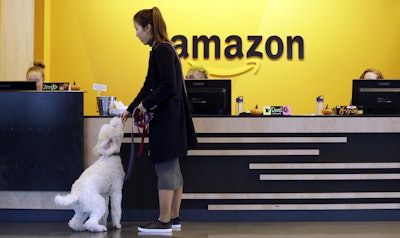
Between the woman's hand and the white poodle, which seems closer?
the woman's hand

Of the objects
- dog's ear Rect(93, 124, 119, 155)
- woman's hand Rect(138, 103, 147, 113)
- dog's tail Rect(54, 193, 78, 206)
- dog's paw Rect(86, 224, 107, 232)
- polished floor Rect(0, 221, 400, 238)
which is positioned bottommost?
polished floor Rect(0, 221, 400, 238)

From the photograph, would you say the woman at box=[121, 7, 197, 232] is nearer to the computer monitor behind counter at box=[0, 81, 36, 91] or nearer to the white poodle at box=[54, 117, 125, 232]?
the white poodle at box=[54, 117, 125, 232]

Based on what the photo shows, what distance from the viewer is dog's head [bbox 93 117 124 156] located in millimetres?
4445

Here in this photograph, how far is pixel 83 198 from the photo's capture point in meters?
4.32

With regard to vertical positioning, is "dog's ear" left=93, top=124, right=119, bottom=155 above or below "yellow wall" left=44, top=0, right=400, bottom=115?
below

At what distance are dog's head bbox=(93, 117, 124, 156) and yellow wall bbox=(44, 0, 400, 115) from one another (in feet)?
10.4

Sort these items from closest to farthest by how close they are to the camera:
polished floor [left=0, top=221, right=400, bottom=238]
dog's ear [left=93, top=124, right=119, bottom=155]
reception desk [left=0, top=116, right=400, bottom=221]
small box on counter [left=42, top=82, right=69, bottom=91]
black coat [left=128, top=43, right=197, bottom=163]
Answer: black coat [left=128, top=43, right=197, bottom=163]
polished floor [left=0, top=221, right=400, bottom=238]
dog's ear [left=93, top=124, right=119, bottom=155]
reception desk [left=0, top=116, right=400, bottom=221]
small box on counter [left=42, top=82, right=69, bottom=91]

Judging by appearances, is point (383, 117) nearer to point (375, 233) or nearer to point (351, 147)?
point (351, 147)

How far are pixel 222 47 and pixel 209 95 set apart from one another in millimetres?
2668

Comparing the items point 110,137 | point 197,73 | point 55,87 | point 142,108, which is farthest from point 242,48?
point 142,108

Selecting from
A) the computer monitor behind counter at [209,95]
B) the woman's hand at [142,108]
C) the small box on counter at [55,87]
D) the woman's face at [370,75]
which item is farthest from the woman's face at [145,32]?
the woman's face at [370,75]

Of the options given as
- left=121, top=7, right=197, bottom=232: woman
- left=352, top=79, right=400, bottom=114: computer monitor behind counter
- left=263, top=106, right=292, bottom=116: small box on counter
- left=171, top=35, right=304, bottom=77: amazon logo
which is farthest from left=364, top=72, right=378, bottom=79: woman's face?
left=121, top=7, right=197, bottom=232: woman

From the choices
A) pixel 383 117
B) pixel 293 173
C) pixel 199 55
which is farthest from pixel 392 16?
pixel 293 173

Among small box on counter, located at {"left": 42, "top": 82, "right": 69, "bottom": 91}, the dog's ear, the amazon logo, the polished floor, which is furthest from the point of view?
the amazon logo
